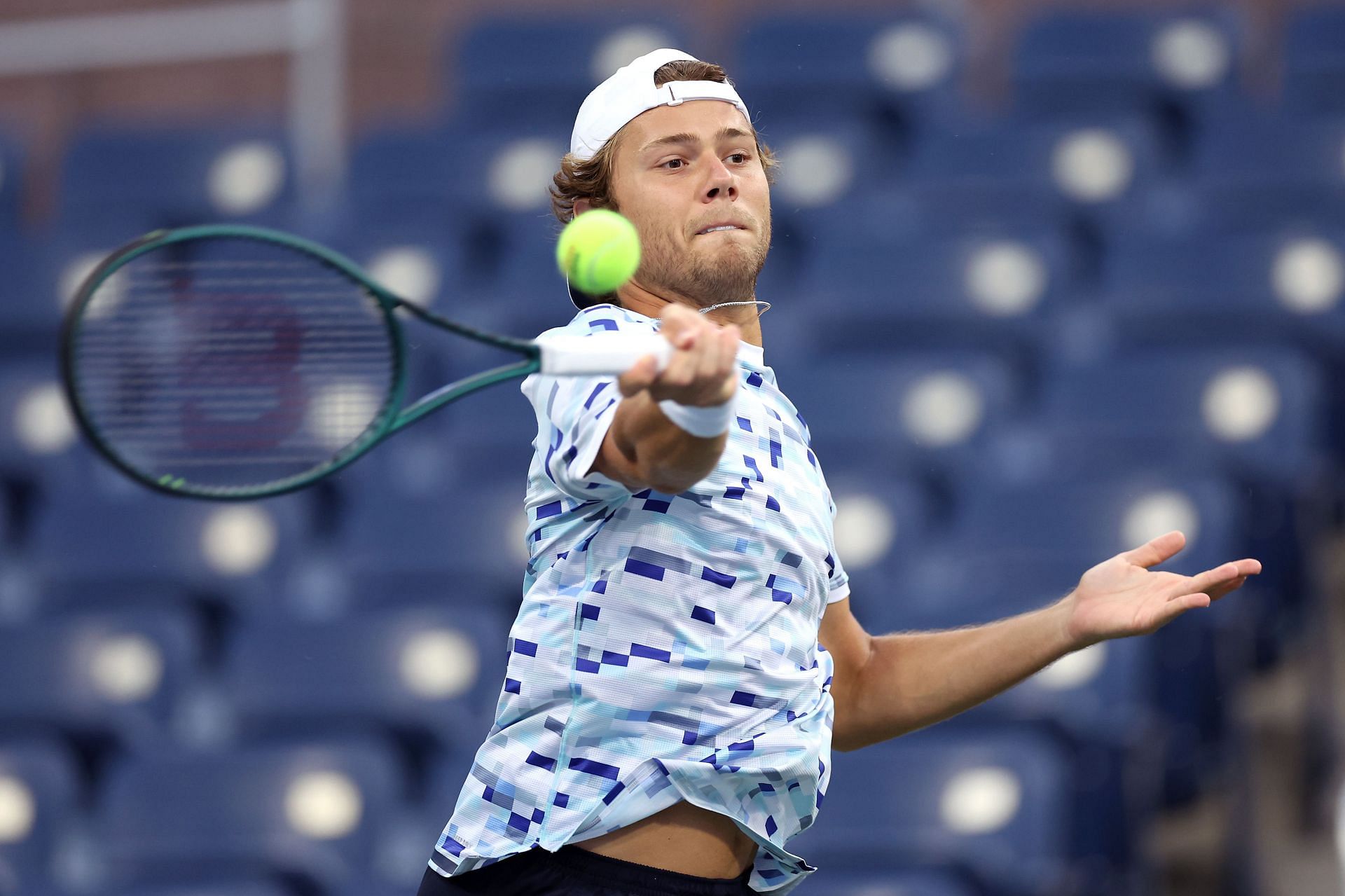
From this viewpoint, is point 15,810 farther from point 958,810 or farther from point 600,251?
point 600,251

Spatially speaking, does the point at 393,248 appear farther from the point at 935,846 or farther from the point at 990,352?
the point at 935,846

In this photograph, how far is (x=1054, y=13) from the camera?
5898mm

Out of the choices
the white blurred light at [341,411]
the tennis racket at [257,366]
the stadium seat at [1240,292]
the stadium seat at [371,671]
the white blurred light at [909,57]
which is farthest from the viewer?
the white blurred light at [909,57]

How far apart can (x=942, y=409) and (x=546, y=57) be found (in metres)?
2.11

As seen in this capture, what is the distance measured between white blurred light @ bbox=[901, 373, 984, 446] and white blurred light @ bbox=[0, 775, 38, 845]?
227 cm

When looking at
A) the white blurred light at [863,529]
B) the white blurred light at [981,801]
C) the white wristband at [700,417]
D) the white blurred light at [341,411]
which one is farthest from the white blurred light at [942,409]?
the white wristband at [700,417]

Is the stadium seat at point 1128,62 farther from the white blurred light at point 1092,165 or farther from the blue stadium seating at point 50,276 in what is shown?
the blue stadium seating at point 50,276

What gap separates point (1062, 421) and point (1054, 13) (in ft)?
5.79

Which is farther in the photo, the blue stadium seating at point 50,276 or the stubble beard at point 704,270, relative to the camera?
the blue stadium seating at point 50,276

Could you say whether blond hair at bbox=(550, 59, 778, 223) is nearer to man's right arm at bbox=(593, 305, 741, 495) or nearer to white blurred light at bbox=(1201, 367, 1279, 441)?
man's right arm at bbox=(593, 305, 741, 495)

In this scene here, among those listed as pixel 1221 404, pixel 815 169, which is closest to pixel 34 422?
pixel 815 169

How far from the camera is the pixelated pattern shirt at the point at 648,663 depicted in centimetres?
198

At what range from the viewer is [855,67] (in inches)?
229

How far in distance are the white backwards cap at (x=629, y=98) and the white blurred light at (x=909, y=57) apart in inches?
138
